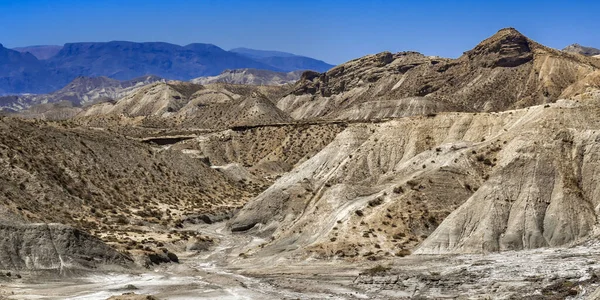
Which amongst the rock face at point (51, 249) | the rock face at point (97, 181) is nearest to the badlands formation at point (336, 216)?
the rock face at point (51, 249)

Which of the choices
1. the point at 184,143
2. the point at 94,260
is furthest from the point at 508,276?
the point at 184,143

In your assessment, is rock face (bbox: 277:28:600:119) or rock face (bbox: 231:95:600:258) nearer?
rock face (bbox: 231:95:600:258)

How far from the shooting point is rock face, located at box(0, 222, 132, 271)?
4675 centimetres

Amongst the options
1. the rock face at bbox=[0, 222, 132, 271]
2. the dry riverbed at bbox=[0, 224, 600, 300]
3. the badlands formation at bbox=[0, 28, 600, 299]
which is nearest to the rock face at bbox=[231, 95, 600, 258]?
the badlands formation at bbox=[0, 28, 600, 299]

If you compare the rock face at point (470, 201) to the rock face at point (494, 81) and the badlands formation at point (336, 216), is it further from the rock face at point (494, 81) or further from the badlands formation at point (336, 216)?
the rock face at point (494, 81)

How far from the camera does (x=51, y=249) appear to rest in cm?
4797

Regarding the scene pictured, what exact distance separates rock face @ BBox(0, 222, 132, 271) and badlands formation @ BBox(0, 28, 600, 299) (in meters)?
0.11

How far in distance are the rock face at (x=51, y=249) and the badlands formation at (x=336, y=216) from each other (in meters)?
0.11

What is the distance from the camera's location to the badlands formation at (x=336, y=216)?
41.2 metres

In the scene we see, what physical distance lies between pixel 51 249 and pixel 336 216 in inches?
829

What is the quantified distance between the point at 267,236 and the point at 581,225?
92.7 feet

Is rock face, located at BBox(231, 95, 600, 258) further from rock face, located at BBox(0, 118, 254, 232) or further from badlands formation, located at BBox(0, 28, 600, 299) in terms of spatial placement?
rock face, located at BBox(0, 118, 254, 232)

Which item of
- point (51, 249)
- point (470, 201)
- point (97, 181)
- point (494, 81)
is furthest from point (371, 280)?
point (494, 81)

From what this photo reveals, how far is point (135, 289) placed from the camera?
41625 mm
